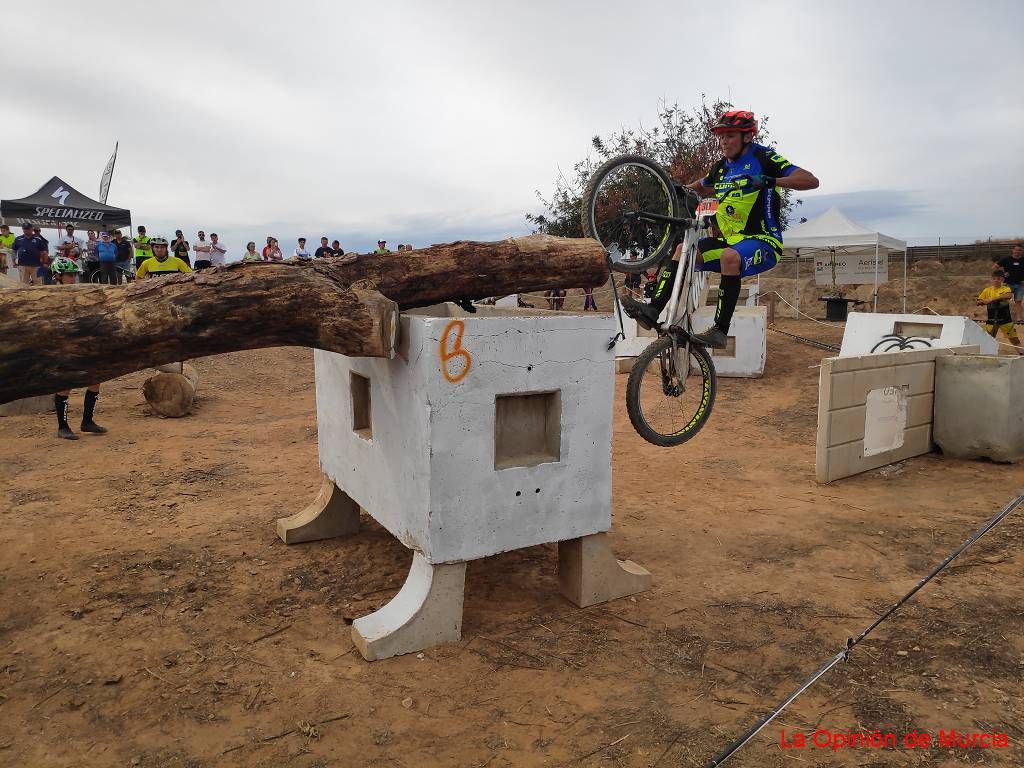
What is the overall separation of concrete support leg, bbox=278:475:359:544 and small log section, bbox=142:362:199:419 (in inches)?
214

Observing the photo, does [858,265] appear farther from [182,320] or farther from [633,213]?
[182,320]

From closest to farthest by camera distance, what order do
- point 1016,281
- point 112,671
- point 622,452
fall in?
point 112,671, point 622,452, point 1016,281

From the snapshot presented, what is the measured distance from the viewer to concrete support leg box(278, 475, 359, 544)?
586 centimetres

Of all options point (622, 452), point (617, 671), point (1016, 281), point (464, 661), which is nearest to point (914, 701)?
point (617, 671)

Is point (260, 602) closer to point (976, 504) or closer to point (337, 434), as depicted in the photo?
point (337, 434)

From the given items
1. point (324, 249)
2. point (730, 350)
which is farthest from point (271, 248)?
point (730, 350)

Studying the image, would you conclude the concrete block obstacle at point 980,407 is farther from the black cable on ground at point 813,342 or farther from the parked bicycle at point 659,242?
the black cable on ground at point 813,342

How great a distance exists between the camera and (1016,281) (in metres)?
15.0

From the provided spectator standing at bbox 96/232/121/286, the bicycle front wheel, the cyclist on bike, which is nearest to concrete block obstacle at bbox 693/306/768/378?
the bicycle front wheel

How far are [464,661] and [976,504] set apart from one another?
227 inches

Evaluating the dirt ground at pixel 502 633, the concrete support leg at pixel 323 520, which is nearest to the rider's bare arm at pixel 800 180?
the dirt ground at pixel 502 633

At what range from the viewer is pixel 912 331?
1153cm

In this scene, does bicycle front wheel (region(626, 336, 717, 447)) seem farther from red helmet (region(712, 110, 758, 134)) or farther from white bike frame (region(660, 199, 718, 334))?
red helmet (region(712, 110, 758, 134))

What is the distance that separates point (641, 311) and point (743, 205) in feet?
3.27
